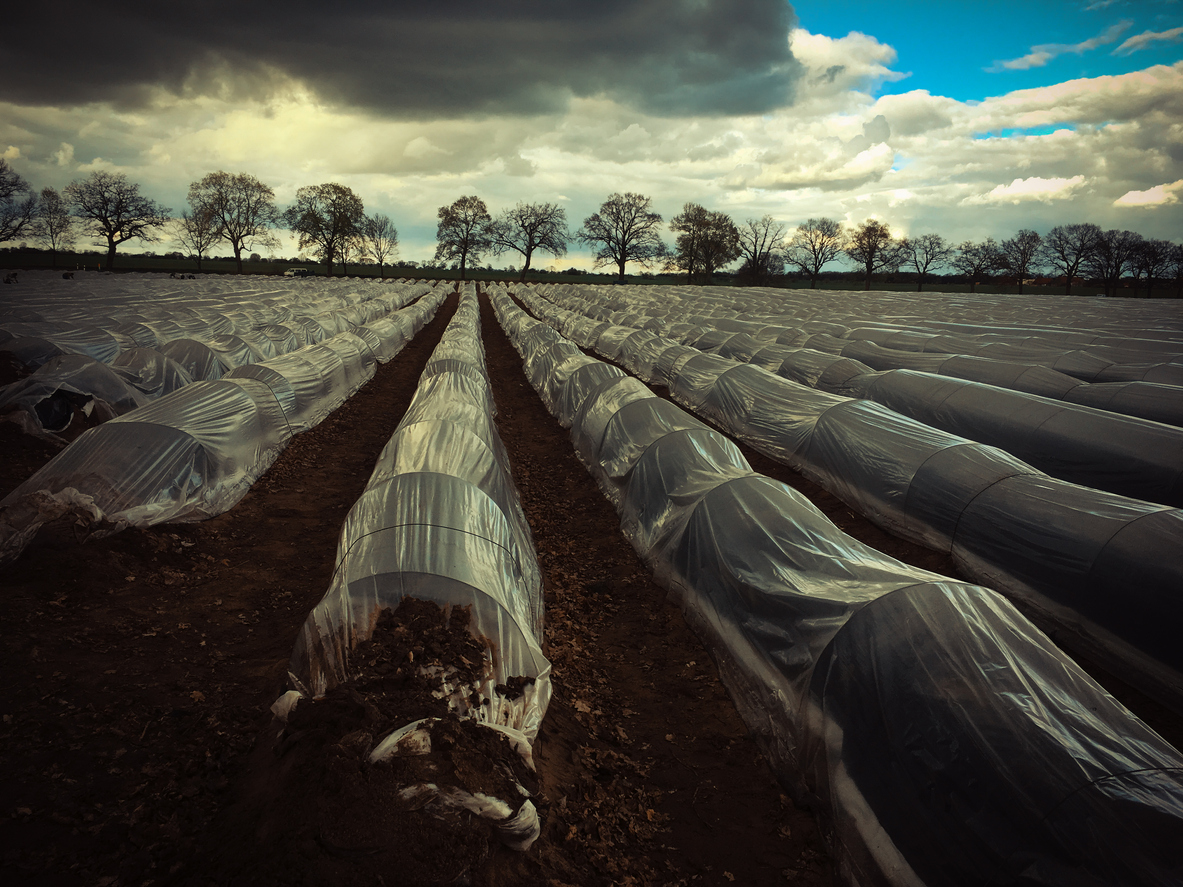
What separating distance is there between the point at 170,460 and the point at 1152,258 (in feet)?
372

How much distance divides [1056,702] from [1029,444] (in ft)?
28.4

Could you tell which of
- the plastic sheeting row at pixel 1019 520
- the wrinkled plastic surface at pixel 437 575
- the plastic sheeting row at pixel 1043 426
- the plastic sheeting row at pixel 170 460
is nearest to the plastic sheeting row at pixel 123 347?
the plastic sheeting row at pixel 170 460

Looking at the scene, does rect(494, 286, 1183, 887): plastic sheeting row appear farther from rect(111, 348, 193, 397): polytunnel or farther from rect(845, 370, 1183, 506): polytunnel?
rect(111, 348, 193, 397): polytunnel

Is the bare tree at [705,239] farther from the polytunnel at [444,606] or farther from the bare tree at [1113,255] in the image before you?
the polytunnel at [444,606]

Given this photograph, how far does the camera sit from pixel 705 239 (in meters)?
98.1

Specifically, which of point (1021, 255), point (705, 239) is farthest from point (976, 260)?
point (705, 239)

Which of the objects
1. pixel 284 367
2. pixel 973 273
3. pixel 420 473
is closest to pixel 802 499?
pixel 420 473

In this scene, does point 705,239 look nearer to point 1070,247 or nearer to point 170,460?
point 1070,247

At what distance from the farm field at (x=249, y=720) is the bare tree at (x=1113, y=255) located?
106 metres

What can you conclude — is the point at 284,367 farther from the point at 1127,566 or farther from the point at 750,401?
the point at 1127,566

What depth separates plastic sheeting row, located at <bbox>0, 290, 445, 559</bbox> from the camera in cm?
734

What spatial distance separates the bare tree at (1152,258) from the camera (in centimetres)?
7719

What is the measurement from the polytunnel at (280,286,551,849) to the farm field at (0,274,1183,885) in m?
0.50

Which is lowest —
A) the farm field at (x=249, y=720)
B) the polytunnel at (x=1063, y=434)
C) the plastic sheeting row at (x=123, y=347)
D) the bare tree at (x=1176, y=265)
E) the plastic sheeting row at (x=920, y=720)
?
the farm field at (x=249, y=720)
